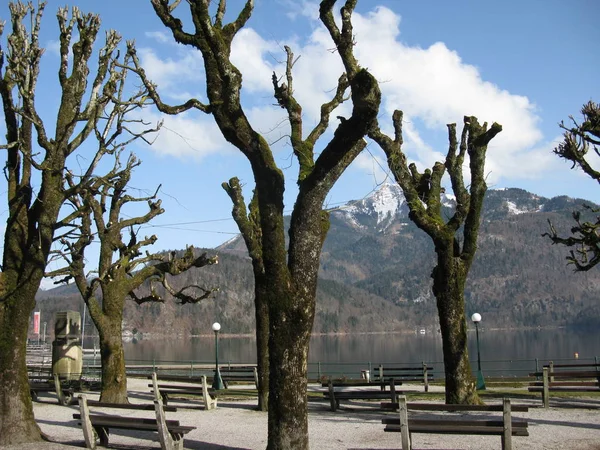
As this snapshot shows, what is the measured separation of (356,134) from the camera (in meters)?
9.64

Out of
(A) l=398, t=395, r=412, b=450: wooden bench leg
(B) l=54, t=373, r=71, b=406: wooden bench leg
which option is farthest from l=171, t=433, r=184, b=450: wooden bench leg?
(B) l=54, t=373, r=71, b=406: wooden bench leg

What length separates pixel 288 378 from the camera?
9680 mm

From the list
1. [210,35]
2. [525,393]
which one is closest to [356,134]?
[210,35]

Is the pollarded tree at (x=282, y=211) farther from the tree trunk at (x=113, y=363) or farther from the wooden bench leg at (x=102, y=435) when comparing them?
the tree trunk at (x=113, y=363)

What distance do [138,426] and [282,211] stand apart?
4409mm

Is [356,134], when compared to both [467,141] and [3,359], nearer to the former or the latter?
[3,359]

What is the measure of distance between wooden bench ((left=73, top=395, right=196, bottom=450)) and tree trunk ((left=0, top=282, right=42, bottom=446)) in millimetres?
971

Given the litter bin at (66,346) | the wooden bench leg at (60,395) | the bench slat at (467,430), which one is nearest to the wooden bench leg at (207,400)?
the wooden bench leg at (60,395)

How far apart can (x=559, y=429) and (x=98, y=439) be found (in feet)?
30.2

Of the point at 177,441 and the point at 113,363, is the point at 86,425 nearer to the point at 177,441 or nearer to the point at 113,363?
the point at 177,441

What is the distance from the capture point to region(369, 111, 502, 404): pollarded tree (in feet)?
56.0

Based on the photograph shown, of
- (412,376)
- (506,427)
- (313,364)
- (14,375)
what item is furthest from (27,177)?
(313,364)

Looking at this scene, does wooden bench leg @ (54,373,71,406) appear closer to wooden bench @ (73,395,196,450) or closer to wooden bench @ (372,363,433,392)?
wooden bench @ (73,395,196,450)

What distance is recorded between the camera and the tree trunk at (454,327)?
55.1 ft
